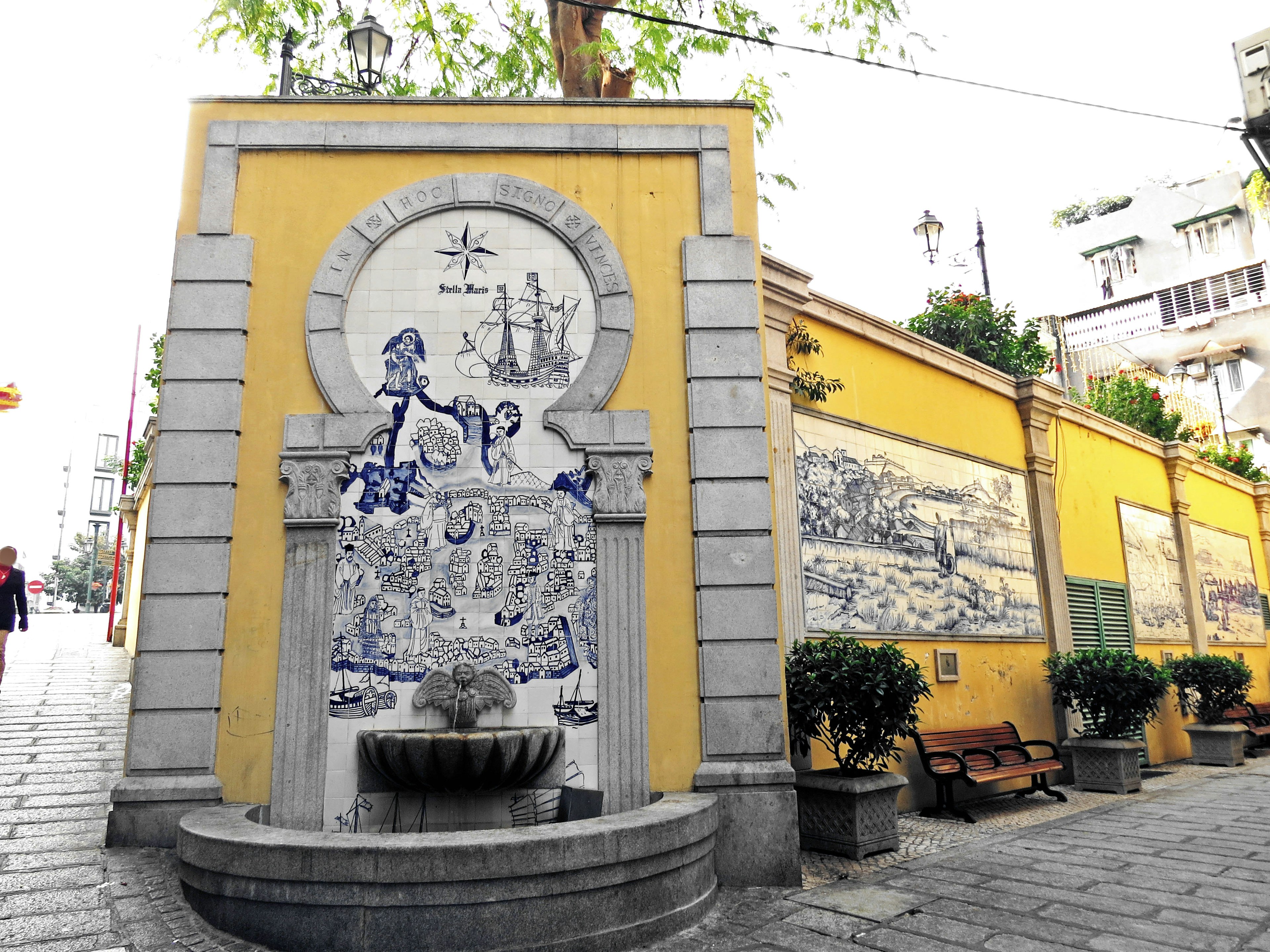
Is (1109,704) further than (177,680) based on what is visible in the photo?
Yes

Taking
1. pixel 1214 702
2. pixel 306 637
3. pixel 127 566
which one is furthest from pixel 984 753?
pixel 127 566

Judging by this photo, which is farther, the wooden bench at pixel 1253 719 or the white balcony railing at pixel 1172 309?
the white balcony railing at pixel 1172 309

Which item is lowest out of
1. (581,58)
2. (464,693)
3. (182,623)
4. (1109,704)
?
(1109,704)

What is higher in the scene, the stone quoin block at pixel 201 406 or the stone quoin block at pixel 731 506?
the stone quoin block at pixel 201 406

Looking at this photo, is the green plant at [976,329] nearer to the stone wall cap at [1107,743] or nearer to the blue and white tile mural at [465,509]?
the stone wall cap at [1107,743]

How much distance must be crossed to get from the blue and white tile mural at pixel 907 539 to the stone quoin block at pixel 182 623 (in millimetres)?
4818

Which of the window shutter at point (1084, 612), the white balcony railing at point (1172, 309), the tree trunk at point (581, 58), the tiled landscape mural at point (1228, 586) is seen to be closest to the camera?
the tree trunk at point (581, 58)

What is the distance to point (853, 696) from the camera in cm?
668

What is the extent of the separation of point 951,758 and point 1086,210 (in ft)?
130

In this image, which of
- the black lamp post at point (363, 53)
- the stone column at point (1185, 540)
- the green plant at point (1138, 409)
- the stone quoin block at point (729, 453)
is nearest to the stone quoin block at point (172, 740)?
the stone quoin block at point (729, 453)

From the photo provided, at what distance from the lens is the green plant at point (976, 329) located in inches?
489

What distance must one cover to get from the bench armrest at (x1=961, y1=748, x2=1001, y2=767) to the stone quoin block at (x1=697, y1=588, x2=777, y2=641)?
398 centimetres

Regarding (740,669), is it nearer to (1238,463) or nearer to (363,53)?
(363,53)

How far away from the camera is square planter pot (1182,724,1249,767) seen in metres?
12.6
